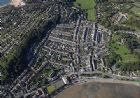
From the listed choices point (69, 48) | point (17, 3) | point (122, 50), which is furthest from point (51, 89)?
point (17, 3)

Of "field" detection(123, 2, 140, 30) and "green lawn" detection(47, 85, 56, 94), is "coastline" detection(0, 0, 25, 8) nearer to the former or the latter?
"field" detection(123, 2, 140, 30)

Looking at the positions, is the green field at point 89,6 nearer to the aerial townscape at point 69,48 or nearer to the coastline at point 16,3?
the aerial townscape at point 69,48

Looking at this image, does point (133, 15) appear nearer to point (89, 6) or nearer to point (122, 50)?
point (89, 6)

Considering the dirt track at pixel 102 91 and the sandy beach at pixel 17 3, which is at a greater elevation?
the sandy beach at pixel 17 3

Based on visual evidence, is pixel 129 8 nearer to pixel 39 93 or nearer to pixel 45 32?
pixel 45 32

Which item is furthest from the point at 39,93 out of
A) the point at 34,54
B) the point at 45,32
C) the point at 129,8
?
the point at 129,8

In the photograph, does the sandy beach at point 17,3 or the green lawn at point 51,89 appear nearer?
the green lawn at point 51,89

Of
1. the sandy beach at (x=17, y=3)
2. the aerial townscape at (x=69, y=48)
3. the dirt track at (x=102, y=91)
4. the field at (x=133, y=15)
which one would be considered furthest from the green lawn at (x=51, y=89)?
the sandy beach at (x=17, y=3)

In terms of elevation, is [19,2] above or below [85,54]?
above

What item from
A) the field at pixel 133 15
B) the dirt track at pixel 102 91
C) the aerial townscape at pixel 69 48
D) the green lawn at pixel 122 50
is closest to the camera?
the dirt track at pixel 102 91
